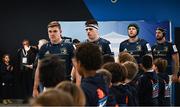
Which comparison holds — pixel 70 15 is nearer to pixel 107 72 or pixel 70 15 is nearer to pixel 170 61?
pixel 170 61

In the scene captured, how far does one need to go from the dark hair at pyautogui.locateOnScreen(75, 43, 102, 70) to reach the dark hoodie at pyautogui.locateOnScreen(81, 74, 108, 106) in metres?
0.10

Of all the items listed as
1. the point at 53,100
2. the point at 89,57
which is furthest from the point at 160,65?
the point at 53,100

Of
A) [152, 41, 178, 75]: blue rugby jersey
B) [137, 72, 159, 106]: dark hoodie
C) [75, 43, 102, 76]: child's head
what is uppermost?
[152, 41, 178, 75]: blue rugby jersey

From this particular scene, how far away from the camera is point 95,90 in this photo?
321 centimetres

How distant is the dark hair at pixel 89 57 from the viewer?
3420 millimetres

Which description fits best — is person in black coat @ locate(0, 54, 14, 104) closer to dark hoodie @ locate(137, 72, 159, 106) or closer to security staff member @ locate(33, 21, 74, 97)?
security staff member @ locate(33, 21, 74, 97)

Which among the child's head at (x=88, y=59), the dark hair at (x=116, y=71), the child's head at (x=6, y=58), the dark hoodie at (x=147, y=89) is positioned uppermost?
the child's head at (x=6, y=58)

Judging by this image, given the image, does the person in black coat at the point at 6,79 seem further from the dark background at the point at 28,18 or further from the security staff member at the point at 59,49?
the security staff member at the point at 59,49

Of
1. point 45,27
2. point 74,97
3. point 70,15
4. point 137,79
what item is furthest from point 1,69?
point 74,97

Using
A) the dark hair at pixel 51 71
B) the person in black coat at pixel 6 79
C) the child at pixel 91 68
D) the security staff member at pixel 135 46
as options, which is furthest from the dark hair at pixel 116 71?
the person in black coat at pixel 6 79

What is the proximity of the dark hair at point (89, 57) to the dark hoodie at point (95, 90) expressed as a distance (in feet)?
0.32

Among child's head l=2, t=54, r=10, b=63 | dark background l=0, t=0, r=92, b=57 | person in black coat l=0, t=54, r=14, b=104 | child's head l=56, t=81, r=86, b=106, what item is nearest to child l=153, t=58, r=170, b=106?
child's head l=56, t=81, r=86, b=106

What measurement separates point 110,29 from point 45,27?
88.3 inches

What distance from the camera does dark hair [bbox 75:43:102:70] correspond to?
3.42 m
